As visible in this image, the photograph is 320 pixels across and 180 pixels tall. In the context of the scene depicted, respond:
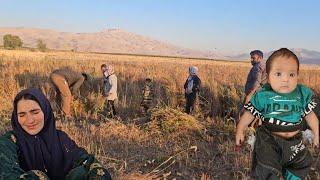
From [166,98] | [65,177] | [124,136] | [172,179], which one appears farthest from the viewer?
[166,98]

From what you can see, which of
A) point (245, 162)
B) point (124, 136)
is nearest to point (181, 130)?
point (124, 136)

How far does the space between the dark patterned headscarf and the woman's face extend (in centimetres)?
3

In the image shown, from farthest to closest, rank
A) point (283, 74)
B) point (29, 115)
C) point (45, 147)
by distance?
1. point (283, 74)
2. point (45, 147)
3. point (29, 115)

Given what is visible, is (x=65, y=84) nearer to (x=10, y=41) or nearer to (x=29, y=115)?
(x=29, y=115)

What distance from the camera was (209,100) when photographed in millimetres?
10953

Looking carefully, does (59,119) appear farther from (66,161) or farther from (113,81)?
(66,161)

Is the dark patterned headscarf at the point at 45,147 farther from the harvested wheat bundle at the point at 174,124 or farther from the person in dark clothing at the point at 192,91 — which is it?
the person in dark clothing at the point at 192,91

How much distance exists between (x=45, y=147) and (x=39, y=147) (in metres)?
0.05

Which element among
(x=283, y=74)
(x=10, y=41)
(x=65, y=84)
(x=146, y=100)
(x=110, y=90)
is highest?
(x=10, y=41)

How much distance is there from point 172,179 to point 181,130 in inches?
110

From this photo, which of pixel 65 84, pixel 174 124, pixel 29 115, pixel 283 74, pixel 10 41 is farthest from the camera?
pixel 10 41

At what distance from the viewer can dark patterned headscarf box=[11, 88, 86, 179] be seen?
311cm

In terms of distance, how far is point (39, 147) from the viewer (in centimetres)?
316

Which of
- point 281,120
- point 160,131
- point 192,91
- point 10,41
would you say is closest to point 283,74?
point 281,120
